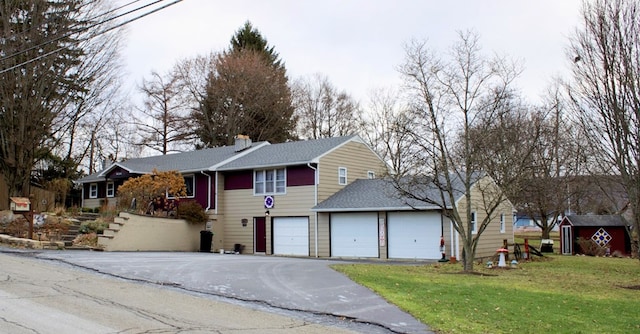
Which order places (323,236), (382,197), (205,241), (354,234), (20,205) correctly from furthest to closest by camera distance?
1. (205,241)
2. (323,236)
3. (354,234)
4. (382,197)
5. (20,205)

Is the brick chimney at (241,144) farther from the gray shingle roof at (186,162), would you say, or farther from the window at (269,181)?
the window at (269,181)

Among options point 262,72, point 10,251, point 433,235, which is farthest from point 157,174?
point 262,72

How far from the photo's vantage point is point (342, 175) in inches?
1155

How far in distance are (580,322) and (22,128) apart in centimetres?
2516

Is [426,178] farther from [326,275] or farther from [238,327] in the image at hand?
[238,327]

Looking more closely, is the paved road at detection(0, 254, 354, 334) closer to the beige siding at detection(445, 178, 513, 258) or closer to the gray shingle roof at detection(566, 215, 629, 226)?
the beige siding at detection(445, 178, 513, 258)

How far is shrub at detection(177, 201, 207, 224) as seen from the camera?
2847 centimetres

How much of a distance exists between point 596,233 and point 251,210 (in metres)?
21.4

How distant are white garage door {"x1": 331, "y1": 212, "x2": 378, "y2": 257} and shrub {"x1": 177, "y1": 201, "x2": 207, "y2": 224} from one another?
6.86 metres

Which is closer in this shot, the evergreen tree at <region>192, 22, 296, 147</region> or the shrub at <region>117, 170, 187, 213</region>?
the shrub at <region>117, 170, 187, 213</region>

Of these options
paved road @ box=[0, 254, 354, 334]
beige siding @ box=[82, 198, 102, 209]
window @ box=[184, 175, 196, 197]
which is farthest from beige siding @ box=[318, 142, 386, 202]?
paved road @ box=[0, 254, 354, 334]

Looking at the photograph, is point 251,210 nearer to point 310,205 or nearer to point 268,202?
point 268,202

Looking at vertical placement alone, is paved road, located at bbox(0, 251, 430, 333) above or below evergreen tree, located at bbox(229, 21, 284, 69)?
below

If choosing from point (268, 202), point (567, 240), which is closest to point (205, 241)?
point (268, 202)
